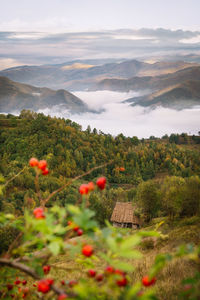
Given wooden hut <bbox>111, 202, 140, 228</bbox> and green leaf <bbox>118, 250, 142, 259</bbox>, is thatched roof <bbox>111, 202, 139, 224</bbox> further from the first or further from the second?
green leaf <bbox>118, 250, 142, 259</bbox>

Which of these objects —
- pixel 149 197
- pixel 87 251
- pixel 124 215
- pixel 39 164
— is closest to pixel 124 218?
pixel 124 215

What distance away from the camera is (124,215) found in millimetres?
36625

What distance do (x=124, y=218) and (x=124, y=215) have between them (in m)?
0.71

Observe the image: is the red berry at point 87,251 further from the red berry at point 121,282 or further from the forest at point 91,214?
the red berry at point 121,282

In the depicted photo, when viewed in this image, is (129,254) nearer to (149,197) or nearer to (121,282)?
(121,282)

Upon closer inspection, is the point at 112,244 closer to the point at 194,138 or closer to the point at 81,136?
the point at 81,136

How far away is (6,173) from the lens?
77.4m

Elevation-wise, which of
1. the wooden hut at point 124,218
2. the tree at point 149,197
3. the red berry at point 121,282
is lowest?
the wooden hut at point 124,218

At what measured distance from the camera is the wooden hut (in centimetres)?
3541

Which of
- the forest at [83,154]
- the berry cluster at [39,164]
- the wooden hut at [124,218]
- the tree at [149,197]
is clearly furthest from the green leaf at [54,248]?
the forest at [83,154]

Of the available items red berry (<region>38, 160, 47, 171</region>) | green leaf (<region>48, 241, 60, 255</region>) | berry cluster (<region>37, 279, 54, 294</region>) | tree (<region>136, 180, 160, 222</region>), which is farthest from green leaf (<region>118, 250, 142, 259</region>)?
tree (<region>136, 180, 160, 222</region>)

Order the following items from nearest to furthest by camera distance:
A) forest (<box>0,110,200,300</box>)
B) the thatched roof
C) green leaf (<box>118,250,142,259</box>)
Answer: green leaf (<box>118,250,142,259</box>), forest (<box>0,110,200,300</box>), the thatched roof

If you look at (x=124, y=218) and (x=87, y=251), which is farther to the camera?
(x=124, y=218)

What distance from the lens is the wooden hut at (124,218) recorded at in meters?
35.4
